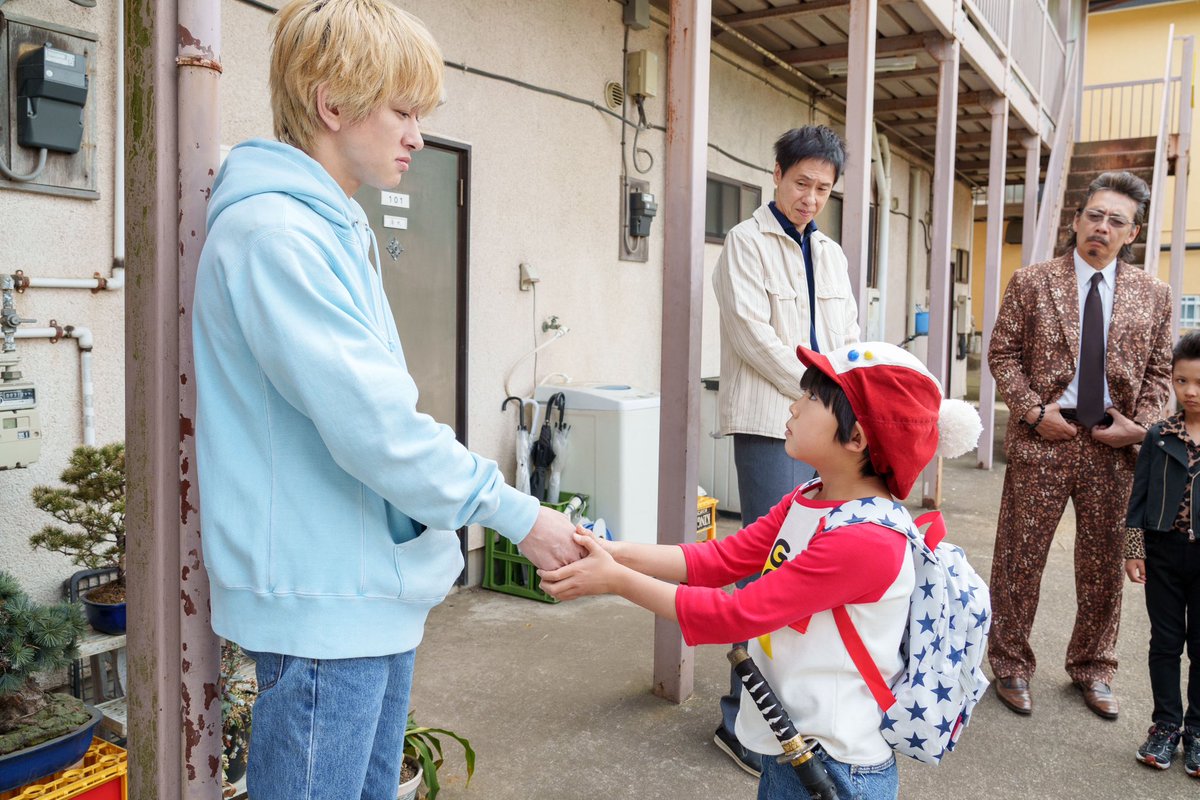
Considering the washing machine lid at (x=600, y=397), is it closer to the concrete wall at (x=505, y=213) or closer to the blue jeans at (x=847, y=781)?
the concrete wall at (x=505, y=213)

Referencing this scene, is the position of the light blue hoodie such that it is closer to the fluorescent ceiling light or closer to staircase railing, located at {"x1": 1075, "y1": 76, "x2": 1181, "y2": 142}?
the fluorescent ceiling light

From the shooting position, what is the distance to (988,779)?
2.97 metres

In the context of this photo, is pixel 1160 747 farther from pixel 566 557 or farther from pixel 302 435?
pixel 302 435

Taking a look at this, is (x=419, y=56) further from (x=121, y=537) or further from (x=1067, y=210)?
(x=1067, y=210)

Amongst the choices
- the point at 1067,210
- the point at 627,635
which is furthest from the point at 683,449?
the point at 1067,210

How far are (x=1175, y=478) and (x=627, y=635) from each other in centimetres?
229

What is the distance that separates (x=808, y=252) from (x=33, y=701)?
2543 mm

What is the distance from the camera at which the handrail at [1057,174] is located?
347 inches

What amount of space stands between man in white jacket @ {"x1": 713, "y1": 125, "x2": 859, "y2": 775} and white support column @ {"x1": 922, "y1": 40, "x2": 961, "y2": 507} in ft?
13.3

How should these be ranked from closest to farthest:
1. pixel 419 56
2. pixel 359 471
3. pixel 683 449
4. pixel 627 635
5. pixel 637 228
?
pixel 359 471 < pixel 419 56 < pixel 683 449 < pixel 627 635 < pixel 637 228

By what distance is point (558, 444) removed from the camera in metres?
5.05

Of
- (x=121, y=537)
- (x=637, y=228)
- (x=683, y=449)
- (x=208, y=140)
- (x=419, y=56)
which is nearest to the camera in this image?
(x=419, y=56)

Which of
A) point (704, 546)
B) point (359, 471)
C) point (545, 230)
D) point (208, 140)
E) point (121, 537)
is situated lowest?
point (121, 537)

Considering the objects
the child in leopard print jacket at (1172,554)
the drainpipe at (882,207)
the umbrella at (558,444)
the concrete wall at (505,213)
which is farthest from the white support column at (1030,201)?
the child in leopard print jacket at (1172,554)
